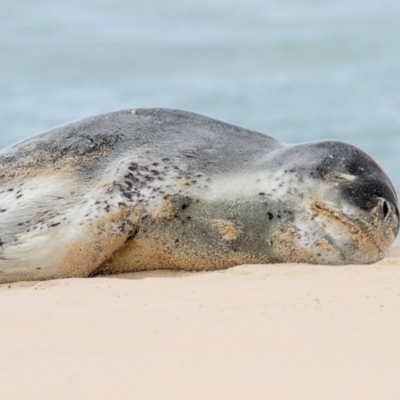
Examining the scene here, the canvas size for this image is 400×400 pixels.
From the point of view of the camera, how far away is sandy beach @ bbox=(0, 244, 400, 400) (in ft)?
9.60

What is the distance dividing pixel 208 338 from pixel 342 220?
5.83ft

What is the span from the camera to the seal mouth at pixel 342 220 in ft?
16.6

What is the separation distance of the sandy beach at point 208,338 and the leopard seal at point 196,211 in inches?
13.2

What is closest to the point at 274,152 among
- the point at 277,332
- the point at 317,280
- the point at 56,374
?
the point at 317,280

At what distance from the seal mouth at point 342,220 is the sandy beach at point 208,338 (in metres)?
0.30

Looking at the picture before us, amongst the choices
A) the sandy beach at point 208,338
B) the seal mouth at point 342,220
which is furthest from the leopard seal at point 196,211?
the sandy beach at point 208,338

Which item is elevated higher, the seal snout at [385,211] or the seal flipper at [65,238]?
the seal snout at [385,211]

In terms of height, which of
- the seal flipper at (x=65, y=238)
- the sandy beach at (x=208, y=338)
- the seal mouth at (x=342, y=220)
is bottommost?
the seal flipper at (x=65, y=238)

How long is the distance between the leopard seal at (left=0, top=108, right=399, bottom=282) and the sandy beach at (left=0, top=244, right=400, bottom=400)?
34cm

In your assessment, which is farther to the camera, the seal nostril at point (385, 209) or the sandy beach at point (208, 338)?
the seal nostril at point (385, 209)

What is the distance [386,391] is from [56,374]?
964 millimetres

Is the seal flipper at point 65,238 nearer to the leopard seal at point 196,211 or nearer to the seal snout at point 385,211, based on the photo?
the leopard seal at point 196,211

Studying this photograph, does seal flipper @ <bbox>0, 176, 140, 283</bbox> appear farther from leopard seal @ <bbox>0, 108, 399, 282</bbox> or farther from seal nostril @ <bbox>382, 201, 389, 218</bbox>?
seal nostril @ <bbox>382, 201, 389, 218</bbox>

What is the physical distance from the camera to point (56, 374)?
10.2 feet
